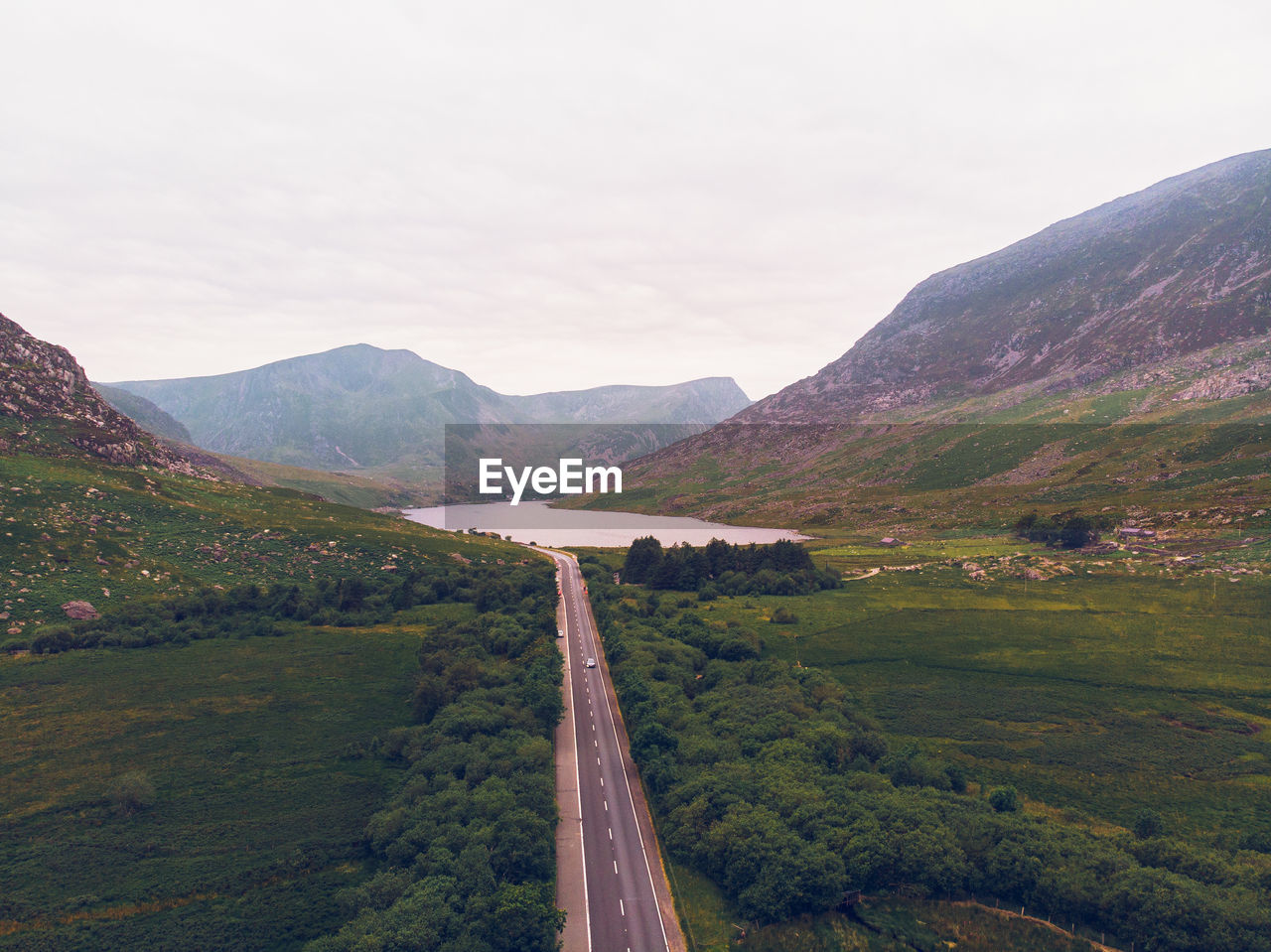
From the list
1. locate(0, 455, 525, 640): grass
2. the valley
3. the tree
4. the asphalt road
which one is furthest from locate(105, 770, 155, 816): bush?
the tree

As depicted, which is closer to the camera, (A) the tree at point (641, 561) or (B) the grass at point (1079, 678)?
(B) the grass at point (1079, 678)

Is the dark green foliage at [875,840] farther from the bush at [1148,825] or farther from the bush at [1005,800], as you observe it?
the bush at [1148,825]

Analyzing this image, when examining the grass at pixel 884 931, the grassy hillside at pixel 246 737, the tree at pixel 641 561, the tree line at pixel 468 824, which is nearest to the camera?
the tree line at pixel 468 824

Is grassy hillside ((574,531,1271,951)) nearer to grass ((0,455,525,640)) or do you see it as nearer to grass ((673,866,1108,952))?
grass ((673,866,1108,952))

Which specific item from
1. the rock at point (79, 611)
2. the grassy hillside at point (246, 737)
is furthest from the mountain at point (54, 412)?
the rock at point (79, 611)

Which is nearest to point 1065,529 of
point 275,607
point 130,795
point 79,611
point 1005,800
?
point 1005,800

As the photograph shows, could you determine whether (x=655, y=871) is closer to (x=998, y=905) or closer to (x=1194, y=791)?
(x=998, y=905)
